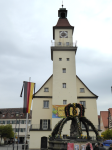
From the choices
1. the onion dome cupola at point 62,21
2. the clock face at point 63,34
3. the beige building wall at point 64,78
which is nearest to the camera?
the beige building wall at point 64,78

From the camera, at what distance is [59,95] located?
2789cm

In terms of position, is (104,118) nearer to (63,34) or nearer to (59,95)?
(59,95)

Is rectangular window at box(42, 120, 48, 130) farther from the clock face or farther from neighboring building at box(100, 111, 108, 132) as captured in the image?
neighboring building at box(100, 111, 108, 132)

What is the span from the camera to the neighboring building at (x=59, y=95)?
26641 millimetres

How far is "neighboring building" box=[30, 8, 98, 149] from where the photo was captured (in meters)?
26.6

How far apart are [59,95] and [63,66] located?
5159 mm

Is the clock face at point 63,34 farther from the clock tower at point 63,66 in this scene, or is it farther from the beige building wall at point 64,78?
the beige building wall at point 64,78

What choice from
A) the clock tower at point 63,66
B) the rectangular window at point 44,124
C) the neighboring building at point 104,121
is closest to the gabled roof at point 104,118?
the neighboring building at point 104,121

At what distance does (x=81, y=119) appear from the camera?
15.3 metres

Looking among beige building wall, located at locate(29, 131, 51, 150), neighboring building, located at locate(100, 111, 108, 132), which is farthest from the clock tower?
neighboring building, located at locate(100, 111, 108, 132)

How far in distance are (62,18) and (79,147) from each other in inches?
1136

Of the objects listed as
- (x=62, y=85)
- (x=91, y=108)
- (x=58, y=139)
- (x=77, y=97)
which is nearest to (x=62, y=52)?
(x=62, y=85)

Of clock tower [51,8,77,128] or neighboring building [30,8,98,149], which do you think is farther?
clock tower [51,8,77,128]

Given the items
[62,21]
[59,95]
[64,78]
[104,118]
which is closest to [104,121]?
[104,118]
